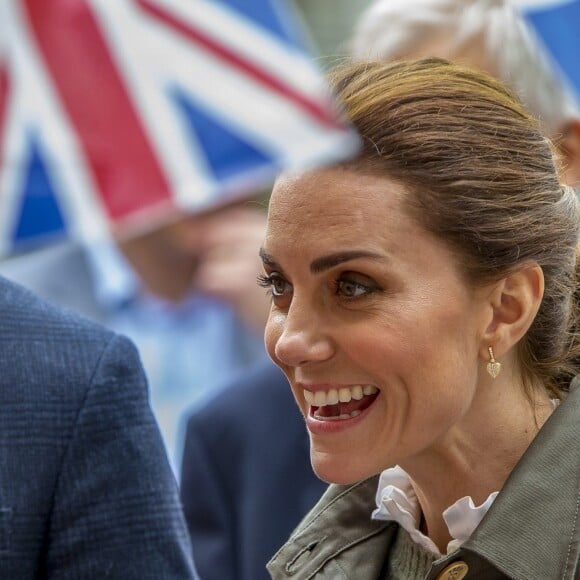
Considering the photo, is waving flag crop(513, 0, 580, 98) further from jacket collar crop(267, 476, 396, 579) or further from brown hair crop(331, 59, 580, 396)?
jacket collar crop(267, 476, 396, 579)

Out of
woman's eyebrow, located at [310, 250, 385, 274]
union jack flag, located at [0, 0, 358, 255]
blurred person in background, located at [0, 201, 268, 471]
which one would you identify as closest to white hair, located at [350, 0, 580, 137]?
woman's eyebrow, located at [310, 250, 385, 274]

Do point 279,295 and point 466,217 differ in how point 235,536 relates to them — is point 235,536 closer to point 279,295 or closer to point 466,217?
point 279,295

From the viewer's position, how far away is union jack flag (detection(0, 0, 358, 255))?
3.50ft

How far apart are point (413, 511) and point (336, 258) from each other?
1.61 feet

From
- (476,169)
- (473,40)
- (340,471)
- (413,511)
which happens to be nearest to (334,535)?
(413,511)

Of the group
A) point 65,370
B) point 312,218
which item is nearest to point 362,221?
point 312,218

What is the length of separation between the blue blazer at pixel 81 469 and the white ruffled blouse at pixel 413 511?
17.0 inches

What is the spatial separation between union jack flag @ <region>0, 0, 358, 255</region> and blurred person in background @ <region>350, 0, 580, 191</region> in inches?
87.5

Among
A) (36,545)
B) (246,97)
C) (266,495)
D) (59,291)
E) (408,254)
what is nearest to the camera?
(246,97)

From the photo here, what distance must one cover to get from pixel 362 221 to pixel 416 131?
18cm

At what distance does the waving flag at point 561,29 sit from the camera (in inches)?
165

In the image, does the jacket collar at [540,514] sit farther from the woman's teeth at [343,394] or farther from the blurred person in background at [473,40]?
the blurred person in background at [473,40]

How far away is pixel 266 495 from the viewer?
298 cm

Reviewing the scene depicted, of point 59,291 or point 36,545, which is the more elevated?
point 59,291
